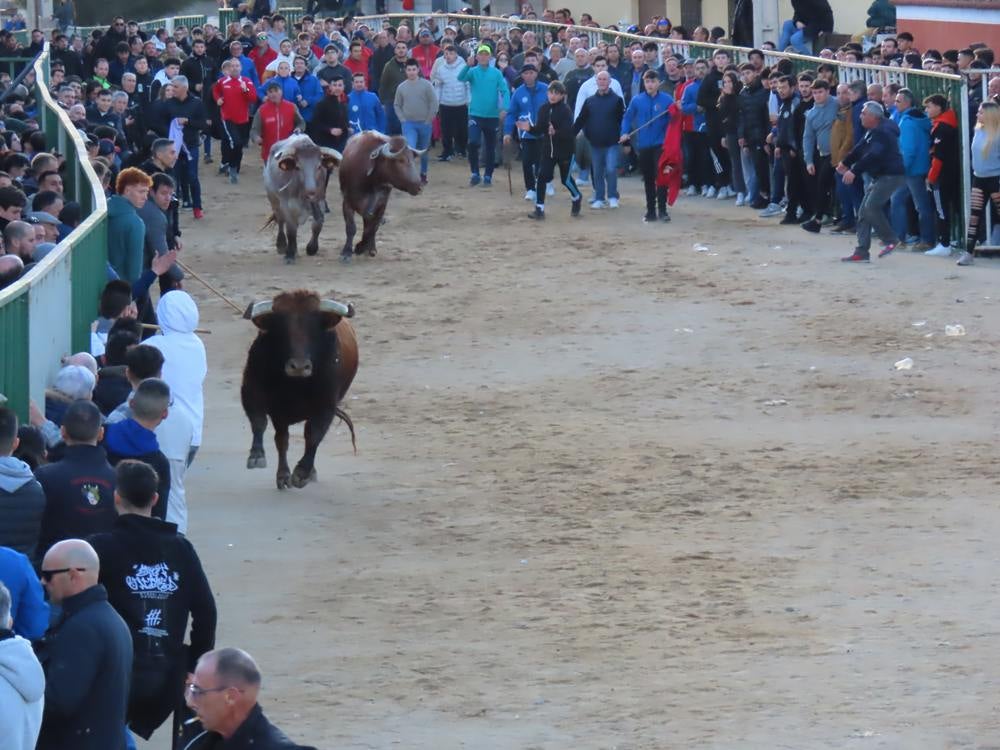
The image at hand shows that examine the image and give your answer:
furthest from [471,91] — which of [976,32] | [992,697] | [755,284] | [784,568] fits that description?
[992,697]

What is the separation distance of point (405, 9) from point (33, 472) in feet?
124

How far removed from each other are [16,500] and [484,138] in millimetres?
20387

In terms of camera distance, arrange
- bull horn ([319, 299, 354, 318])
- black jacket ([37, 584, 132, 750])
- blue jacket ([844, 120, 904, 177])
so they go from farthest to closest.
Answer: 1. blue jacket ([844, 120, 904, 177])
2. bull horn ([319, 299, 354, 318])
3. black jacket ([37, 584, 132, 750])

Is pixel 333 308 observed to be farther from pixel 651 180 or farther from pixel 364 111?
pixel 364 111

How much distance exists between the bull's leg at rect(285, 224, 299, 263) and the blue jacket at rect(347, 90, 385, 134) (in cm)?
418

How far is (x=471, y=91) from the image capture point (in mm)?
27078

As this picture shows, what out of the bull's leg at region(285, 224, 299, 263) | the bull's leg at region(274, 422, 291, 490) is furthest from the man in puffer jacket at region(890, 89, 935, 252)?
the bull's leg at region(274, 422, 291, 490)

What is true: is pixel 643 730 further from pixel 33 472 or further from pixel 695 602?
pixel 33 472

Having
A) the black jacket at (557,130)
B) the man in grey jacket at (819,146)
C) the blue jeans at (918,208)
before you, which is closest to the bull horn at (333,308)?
the blue jeans at (918,208)

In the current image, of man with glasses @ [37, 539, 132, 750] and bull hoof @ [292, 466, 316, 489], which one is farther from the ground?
man with glasses @ [37, 539, 132, 750]

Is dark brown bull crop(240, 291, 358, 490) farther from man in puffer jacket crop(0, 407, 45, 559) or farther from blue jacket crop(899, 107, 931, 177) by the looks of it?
blue jacket crop(899, 107, 931, 177)

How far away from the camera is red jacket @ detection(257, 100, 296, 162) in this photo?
24.2 meters

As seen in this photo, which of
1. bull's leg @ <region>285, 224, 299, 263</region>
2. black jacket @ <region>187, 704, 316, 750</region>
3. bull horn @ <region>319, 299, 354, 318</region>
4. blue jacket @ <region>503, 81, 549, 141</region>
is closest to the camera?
black jacket @ <region>187, 704, 316, 750</region>

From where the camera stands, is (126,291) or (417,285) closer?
(126,291)
